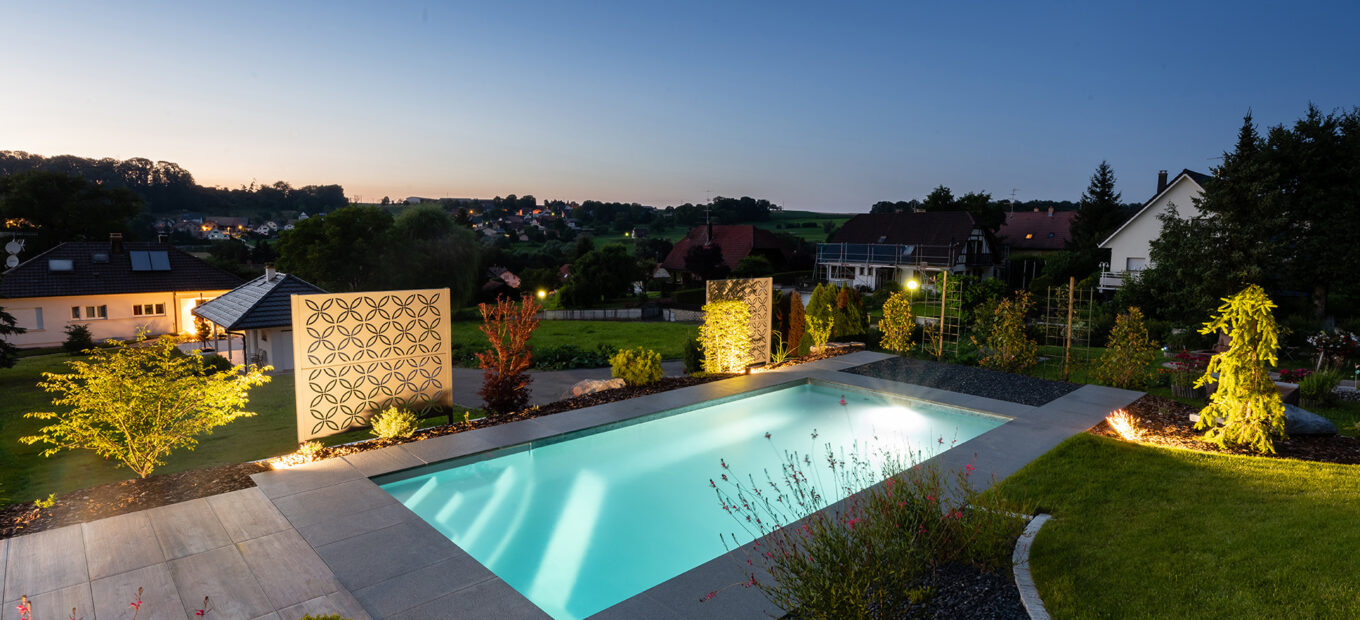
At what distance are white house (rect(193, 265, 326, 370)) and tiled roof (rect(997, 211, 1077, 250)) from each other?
46.2m

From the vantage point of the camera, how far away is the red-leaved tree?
8.52 meters

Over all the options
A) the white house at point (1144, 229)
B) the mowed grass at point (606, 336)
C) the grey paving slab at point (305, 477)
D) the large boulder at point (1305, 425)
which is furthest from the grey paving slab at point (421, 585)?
the white house at point (1144, 229)

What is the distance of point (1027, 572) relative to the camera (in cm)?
408

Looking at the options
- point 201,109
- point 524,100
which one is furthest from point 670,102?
point 201,109

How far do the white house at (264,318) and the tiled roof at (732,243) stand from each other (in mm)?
28316

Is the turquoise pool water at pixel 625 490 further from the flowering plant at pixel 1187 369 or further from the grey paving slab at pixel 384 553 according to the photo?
the flowering plant at pixel 1187 369

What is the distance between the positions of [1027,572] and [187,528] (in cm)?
612

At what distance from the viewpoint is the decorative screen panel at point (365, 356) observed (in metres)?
6.87

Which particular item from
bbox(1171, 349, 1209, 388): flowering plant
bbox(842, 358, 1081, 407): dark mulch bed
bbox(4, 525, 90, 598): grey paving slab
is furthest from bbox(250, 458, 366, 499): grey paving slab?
bbox(1171, 349, 1209, 388): flowering plant

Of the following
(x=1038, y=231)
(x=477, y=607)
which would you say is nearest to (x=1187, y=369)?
(x=477, y=607)

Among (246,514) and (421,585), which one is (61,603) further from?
(421,585)

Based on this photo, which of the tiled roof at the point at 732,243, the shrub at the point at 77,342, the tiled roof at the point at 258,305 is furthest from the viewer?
the tiled roof at the point at 732,243

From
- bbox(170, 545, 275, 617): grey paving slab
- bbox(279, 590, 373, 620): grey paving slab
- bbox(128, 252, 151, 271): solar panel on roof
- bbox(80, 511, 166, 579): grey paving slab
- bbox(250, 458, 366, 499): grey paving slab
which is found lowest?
bbox(279, 590, 373, 620): grey paving slab

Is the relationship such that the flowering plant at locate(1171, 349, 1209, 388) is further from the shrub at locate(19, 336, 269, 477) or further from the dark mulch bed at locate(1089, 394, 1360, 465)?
the shrub at locate(19, 336, 269, 477)
